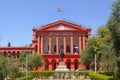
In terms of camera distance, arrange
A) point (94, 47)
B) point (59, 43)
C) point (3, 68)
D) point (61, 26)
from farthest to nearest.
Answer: point (59, 43) < point (61, 26) < point (94, 47) < point (3, 68)

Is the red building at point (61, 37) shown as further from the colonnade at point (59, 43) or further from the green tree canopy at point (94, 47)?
the green tree canopy at point (94, 47)

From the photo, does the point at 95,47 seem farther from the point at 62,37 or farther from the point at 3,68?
the point at 62,37

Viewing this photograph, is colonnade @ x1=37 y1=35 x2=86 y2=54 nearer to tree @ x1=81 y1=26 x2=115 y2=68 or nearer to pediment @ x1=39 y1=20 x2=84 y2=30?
pediment @ x1=39 y1=20 x2=84 y2=30

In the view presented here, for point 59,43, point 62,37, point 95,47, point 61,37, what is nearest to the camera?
point 95,47

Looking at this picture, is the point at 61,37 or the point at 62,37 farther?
the point at 61,37

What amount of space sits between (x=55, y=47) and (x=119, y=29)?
79.1m

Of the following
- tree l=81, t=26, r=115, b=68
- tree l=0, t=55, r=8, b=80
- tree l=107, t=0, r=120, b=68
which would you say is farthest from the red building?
tree l=107, t=0, r=120, b=68

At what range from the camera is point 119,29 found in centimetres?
3372

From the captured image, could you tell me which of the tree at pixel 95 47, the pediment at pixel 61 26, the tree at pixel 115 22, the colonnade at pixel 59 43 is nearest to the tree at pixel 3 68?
the tree at pixel 115 22

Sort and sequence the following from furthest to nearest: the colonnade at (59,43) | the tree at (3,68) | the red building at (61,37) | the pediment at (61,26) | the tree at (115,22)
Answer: the colonnade at (59,43)
the red building at (61,37)
the pediment at (61,26)
the tree at (3,68)
the tree at (115,22)

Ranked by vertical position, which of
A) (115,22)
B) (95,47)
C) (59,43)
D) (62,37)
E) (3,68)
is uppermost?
(62,37)

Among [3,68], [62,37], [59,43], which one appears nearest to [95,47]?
[3,68]

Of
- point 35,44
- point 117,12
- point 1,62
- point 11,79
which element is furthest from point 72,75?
point 35,44

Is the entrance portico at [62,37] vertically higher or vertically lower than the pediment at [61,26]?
lower
